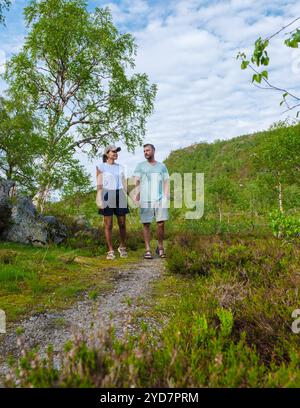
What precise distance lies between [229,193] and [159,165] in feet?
43.2

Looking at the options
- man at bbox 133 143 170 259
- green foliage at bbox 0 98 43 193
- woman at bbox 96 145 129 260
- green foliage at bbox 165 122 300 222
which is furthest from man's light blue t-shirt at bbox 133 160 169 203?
green foliage at bbox 0 98 43 193

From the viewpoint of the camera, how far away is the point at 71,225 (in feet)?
36.3

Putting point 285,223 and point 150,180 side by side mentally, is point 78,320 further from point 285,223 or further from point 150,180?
point 150,180

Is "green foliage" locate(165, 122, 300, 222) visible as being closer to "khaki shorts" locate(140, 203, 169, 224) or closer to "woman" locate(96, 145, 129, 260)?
"khaki shorts" locate(140, 203, 169, 224)

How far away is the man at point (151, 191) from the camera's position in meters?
8.16

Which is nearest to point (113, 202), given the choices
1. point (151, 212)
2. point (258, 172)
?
point (151, 212)

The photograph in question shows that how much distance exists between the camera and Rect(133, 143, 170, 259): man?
8156mm

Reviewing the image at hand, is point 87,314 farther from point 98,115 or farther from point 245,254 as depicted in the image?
point 98,115

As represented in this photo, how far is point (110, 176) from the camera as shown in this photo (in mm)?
7754

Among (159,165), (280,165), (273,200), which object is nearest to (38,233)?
(159,165)

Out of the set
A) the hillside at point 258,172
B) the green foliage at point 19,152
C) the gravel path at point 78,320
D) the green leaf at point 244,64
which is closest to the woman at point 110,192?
the gravel path at point 78,320

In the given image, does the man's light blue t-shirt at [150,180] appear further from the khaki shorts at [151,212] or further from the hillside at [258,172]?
the hillside at [258,172]

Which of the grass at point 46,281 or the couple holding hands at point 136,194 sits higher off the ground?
the couple holding hands at point 136,194
